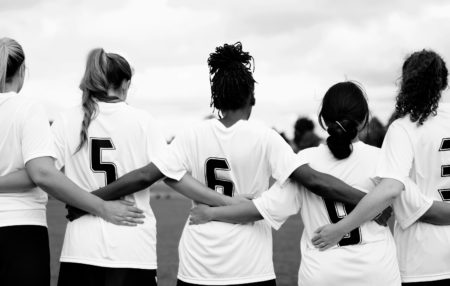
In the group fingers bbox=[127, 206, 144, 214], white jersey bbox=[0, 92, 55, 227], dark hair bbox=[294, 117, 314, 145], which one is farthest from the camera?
dark hair bbox=[294, 117, 314, 145]

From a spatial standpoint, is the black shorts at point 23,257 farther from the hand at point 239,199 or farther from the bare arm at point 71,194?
the hand at point 239,199

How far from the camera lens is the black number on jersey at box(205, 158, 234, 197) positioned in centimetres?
479

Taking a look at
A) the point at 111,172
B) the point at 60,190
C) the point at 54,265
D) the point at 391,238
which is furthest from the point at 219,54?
the point at 54,265

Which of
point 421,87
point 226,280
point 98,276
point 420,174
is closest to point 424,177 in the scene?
point 420,174

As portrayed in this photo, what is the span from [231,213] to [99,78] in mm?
1410

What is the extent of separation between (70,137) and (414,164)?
2527mm

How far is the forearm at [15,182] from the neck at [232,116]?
1414mm

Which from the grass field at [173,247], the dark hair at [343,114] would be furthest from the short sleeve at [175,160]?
the grass field at [173,247]

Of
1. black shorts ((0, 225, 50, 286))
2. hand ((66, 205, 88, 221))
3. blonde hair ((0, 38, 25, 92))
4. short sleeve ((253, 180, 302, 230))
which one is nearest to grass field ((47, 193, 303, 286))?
hand ((66, 205, 88, 221))

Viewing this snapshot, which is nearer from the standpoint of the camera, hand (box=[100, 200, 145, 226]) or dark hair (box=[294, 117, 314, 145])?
hand (box=[100, 200, 145, 226])

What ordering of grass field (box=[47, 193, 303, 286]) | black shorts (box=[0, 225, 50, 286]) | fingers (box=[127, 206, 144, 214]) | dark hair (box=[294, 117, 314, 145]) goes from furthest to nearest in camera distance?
dark hair (box=[294, 117, 314, 145]) → grass field (box=[47, 193, 303, 286]) → fingers (box=[127, 206, 144, 214]) → black shorts (box=[0, 225, 50, 286])

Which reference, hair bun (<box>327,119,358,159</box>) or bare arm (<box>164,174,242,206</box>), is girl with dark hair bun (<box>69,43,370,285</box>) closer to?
bare arm (<box>164,174,242,206</box>)

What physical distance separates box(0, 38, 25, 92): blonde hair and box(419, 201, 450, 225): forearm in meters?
3.02

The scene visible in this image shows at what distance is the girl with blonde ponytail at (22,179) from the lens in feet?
14.6
